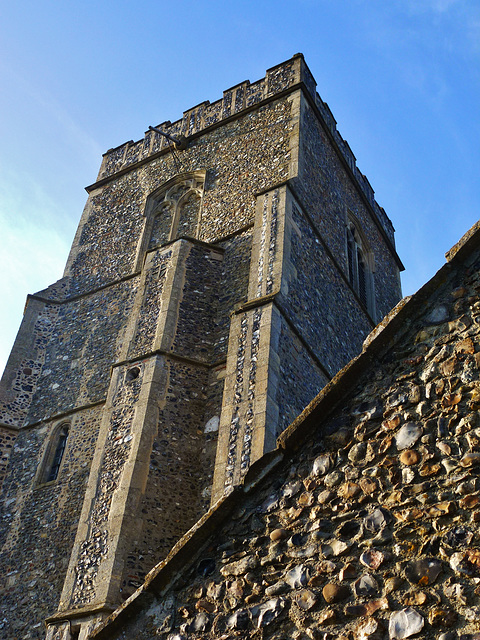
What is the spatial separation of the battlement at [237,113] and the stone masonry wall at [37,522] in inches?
304

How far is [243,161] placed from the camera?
14.4m

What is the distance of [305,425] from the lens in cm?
364

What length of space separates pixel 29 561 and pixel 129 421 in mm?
2881

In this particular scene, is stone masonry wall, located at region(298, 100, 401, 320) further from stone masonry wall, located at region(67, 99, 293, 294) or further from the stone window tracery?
the stone window tracery

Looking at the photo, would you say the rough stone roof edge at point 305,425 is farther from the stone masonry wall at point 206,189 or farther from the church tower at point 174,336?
the stone masonry wall at point 206,189

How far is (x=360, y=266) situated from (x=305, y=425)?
13450 mm

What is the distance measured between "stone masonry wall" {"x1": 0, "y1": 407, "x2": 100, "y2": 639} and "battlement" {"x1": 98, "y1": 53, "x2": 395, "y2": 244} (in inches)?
304

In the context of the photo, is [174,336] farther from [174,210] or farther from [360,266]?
[360,266]

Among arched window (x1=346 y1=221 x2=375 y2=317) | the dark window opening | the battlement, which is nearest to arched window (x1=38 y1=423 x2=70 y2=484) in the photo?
the dark window opening

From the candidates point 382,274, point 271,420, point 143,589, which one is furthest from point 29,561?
point 382,274

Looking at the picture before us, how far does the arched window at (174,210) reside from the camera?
1474cm

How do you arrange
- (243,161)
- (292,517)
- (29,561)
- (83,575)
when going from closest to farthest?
1. (292,517)
2. (83,575)
3. (29,561)
4. (243,161)

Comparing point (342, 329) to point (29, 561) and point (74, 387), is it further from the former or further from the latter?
point (29, 561)

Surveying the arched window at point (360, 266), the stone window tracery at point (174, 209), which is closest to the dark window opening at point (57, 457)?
the stone window tracery at point (174, 209)
